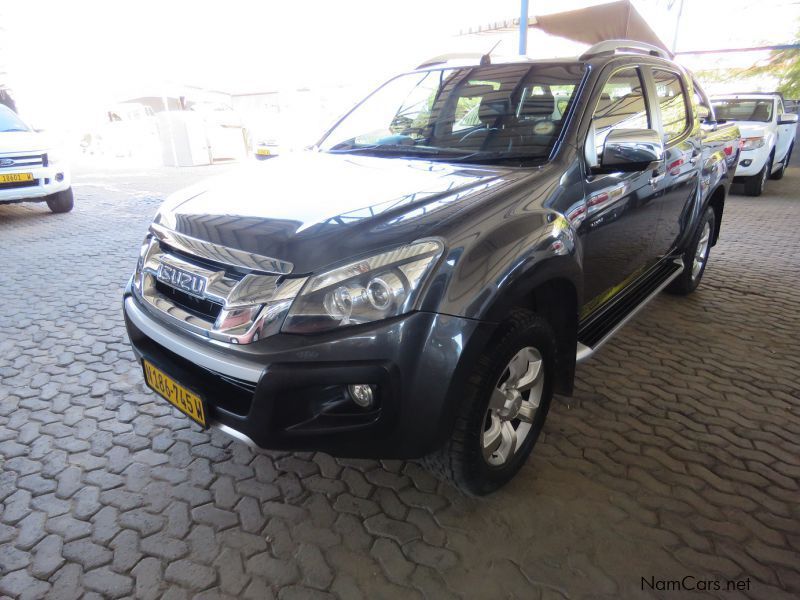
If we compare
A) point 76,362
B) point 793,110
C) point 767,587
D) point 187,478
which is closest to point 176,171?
point 76,362

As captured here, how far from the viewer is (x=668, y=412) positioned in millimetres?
2596

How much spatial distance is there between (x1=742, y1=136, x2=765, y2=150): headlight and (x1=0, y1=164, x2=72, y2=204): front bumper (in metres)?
10.5

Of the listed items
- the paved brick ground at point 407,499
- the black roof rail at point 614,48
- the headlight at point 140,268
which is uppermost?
the black roof rail at point 614,48

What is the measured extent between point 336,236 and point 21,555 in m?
1.59

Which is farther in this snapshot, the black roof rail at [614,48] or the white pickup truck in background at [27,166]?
the white pickup truck in background at [27,166]

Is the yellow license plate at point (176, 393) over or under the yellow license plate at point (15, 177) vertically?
under

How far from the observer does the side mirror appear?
6.91 feet

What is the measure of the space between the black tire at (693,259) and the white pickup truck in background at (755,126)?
552 cm

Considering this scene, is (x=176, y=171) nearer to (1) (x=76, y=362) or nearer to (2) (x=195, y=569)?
(1) (x=76, y=362)

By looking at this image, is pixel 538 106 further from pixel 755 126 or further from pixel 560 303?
pixel 755 126

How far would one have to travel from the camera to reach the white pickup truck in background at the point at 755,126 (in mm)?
8469

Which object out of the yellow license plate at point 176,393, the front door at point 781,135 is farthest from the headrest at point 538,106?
the front door at point 781,135

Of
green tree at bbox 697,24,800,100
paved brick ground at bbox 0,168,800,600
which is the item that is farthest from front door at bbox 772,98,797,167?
paved brick ground at bbox 0,168,800,600

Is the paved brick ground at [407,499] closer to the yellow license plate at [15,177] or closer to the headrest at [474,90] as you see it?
the headrest at [474,90]
